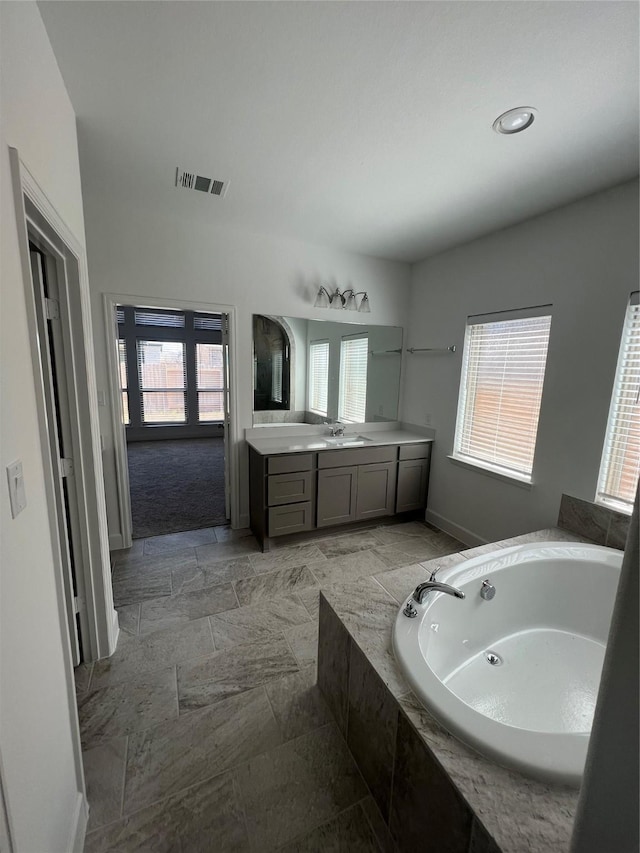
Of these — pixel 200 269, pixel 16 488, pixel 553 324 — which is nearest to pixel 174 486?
pixel 200 269

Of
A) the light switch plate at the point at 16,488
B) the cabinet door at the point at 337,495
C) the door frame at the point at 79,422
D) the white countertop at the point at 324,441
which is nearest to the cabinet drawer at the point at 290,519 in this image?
the cabinet door at the point at 337,495

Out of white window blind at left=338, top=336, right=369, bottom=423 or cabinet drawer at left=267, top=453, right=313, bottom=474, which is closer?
cabinet drawer at left=267, top=453, right=313, bottom=474

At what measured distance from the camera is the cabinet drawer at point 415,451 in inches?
133

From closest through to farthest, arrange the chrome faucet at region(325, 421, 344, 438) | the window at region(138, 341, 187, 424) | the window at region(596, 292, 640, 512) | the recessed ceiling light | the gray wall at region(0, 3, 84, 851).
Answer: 1. the gray wall at region(0, 3, 84, 851)
2. the recessed ceiling light
3. the window at region(596, 292, 640, 512)
4. the chrome faucet at region(325, 421, 344, 438)
5. the window at region(138, 341, 187, 424)

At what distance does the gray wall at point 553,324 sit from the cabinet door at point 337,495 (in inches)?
36.4

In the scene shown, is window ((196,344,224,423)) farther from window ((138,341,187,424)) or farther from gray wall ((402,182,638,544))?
gray wall ((402,182,638,544))

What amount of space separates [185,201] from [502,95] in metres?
1.99

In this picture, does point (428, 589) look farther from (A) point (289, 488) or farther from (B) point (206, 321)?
(B) point (206, 321)

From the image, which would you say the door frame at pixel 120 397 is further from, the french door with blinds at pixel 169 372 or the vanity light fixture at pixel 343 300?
the french door with blinds at pixel 169 372

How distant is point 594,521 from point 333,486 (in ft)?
6.03

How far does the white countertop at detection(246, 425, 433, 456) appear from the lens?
2.91 meters

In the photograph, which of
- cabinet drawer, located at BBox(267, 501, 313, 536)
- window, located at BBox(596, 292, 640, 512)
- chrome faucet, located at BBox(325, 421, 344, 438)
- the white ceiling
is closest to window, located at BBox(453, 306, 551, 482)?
window, located at BBox(596, 292, 640, 512)

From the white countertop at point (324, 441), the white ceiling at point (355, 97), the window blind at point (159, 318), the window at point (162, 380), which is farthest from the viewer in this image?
the window at point (162, 380)

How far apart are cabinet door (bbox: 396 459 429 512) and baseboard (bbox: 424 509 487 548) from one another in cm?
14
